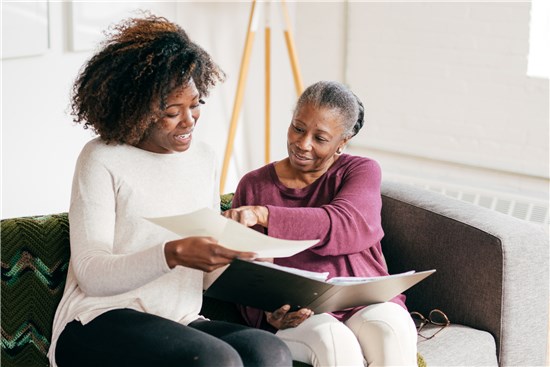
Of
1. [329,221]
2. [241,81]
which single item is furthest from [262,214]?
[241,81]

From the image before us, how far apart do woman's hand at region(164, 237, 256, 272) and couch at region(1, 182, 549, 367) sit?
0.41 m

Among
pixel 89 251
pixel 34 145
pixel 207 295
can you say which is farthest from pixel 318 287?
pixel 34 145

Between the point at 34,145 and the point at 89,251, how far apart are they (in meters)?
1.65

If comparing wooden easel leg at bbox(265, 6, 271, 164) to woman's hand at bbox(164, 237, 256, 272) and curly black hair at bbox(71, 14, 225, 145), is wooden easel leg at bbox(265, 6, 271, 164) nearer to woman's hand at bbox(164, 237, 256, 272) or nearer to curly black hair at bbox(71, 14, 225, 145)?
curly black hair at bbox(71, 14, 225, 145)

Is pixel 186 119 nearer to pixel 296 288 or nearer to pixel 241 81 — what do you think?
pixel 296 288

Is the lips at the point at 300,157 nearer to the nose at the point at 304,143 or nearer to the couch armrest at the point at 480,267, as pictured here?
the nose at the point at 304,143

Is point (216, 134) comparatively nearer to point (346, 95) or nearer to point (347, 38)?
point (347, 38)

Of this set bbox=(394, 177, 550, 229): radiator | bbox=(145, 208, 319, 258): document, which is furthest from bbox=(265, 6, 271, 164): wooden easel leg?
bbox=(145, 208, 319, 258): document

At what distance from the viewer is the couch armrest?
2514mm

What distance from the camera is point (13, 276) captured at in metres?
2.21

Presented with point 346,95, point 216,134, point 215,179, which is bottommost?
point 216,134

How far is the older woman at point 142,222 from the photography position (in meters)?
1.98

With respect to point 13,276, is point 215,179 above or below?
above

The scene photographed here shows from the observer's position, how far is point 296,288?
2.11m
